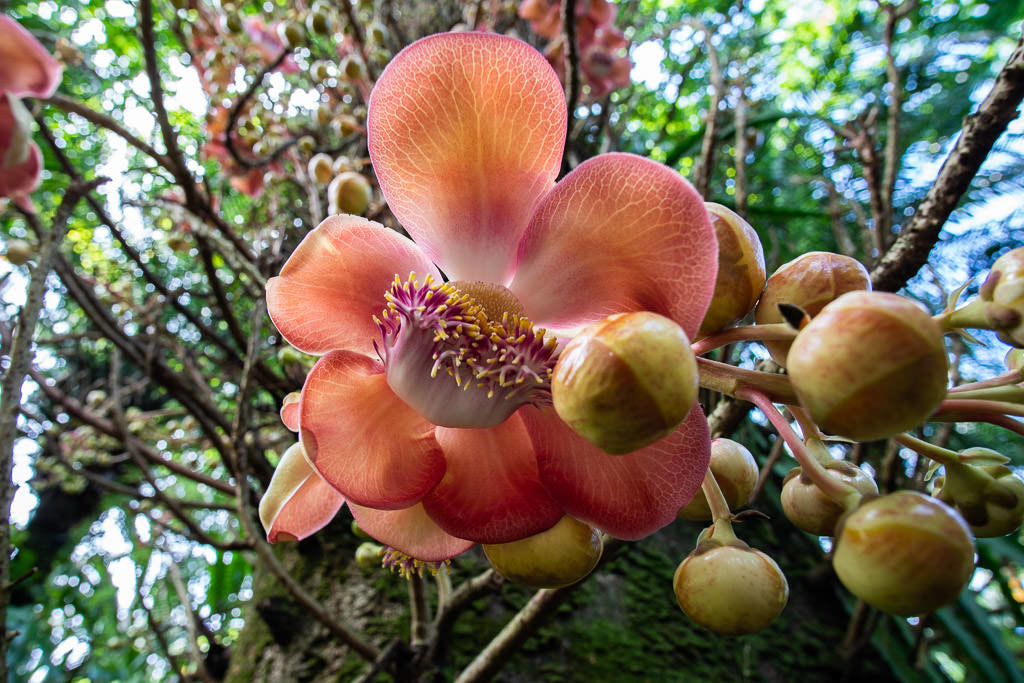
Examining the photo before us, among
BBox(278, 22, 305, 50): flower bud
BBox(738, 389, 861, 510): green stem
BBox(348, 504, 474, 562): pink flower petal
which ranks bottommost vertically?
BBox(348, 504, 474, 562): pink flower petal

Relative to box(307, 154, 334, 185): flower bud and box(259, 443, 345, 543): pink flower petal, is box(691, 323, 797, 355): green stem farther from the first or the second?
box(307, 154, 334, 185): flower bud

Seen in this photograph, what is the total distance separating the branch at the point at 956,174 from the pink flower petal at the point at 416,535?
503 millimetres

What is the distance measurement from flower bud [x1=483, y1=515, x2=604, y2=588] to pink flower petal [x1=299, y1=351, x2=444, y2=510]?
0.09 metres

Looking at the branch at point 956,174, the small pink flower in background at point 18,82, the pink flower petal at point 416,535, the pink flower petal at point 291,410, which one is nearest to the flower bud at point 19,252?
the small pink flower in background at point 18,82

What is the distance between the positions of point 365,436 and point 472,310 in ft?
0.46

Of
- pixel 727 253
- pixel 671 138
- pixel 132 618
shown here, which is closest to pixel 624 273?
pixel 727 253

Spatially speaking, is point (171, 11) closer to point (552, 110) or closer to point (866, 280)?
point (552, 110)

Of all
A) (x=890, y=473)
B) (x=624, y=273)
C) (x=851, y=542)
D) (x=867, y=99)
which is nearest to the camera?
(x=851, y=542)

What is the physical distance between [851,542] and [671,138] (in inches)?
117

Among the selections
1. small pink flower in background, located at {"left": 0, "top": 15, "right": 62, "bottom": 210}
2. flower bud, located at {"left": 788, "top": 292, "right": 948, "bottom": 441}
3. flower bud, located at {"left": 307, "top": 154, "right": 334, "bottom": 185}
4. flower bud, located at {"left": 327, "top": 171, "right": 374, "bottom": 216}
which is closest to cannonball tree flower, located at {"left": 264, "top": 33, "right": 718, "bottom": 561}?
flower bud, located at {"left": 788, "top": 292, "right": 948, "bottom": 441}

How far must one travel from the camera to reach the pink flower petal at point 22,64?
0.51 metres

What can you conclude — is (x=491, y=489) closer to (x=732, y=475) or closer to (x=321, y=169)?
(x=732, y=475)

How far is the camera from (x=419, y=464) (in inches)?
19.5

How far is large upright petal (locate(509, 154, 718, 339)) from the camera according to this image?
374mm
